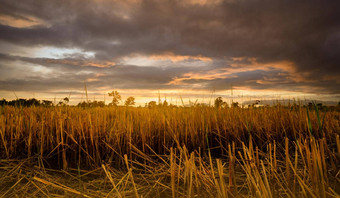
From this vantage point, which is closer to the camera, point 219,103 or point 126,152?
point 126,152

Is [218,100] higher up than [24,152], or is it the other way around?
[218,100]

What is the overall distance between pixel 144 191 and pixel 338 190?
1632mm

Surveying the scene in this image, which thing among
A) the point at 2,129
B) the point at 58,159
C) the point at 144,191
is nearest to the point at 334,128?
the point at 144,191

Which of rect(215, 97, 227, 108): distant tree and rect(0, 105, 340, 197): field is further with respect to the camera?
rect(215, 97, 227, 108): distant tree

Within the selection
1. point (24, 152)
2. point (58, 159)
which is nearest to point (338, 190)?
point (58, 159)

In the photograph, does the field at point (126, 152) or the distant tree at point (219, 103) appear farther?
the distant tree at point (219, 103)

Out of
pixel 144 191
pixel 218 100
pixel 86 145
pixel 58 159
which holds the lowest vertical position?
pixel 144 191

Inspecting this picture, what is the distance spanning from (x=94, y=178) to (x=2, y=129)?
1.59 metres

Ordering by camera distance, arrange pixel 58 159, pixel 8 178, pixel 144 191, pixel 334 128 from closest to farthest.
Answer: pixel 144 191 → pixel 8 178 → pixel 58 159 → pixel 334 128

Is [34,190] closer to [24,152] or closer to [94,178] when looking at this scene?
[94,178]

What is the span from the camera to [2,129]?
2.66 meters

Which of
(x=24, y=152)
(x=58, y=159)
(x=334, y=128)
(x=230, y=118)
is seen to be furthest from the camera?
(x=334, y=128)

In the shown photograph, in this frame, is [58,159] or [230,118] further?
[230,118]

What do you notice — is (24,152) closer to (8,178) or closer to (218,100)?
(8,178)
